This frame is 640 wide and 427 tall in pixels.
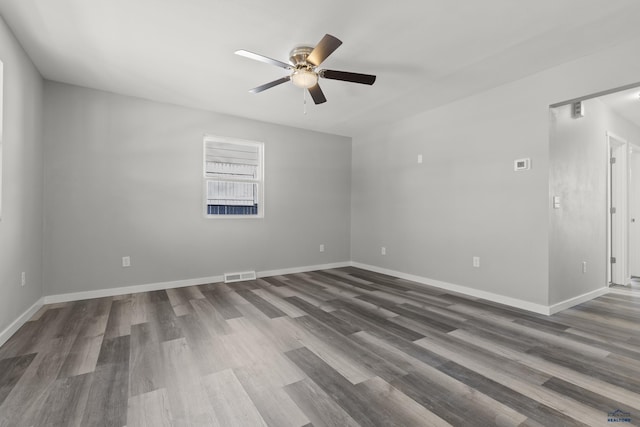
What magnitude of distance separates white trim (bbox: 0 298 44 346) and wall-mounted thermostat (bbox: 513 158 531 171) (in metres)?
5.04

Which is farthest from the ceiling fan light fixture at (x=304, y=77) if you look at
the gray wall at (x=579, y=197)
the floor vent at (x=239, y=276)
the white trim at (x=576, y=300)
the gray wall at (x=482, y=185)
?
the white trim at (x=576, y=300)

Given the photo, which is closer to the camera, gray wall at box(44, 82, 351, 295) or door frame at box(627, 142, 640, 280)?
gray wall at box(44, 82, 351, 295)

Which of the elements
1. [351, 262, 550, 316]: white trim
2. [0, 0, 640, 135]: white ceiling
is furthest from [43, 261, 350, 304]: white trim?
[0, 0, 640, 135]: white ceiling

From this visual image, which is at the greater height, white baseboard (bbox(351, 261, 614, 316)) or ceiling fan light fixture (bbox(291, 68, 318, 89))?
ceiling fan light fixture (bbox(291, 68, 318, 89))

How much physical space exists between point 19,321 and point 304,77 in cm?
341

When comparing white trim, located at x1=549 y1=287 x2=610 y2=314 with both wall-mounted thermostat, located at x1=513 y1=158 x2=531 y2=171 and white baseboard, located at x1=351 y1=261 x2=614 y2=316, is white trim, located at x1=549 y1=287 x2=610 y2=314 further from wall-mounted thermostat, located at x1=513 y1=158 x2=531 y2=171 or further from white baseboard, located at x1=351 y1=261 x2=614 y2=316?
wall-mounted thermostat, located at x1=513 y1=158 x2=531 y2=171

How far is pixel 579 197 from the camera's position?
3.49 metres

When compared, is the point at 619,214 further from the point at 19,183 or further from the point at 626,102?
the point at 19,183

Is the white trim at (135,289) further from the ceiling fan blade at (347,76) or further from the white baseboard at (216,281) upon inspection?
the ceiling fan blade at (347,76)

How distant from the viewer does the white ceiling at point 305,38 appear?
219cm

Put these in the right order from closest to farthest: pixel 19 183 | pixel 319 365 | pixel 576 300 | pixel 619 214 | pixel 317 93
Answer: pixel 319 365 < pixel 19 183 < pixel 317 93 < pixel 576 300 < pixel 619 214

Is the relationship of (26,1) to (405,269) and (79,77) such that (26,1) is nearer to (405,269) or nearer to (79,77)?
(79,77)

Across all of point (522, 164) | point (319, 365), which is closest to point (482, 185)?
point (522, 164)

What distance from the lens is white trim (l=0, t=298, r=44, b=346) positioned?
2.34 m
